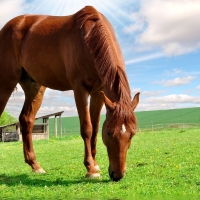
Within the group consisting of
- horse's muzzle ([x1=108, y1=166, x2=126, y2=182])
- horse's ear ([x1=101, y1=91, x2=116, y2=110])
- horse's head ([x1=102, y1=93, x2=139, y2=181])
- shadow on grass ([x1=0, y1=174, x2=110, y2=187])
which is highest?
horse's ear ([x1=101, y1=91, x2=116, y2=110])

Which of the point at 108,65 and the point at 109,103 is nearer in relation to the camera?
the point at 109,103

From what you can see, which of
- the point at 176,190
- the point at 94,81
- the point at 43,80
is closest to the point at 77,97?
the point at 94,81

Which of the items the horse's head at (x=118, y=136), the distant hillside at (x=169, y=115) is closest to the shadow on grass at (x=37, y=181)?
the horse's head at (x=118, y=136)

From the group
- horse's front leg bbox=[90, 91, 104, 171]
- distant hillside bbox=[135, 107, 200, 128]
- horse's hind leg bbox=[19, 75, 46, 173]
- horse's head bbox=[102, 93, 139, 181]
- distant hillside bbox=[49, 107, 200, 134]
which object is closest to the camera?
horse's head bbox=[102, 93, 139, 181]

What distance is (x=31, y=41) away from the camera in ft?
24.8

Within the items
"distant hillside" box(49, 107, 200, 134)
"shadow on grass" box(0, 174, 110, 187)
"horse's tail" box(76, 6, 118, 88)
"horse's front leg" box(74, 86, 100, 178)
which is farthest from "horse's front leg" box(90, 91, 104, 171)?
"distant hillside" box(49, 107, 200, 134)

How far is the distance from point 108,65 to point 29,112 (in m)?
3.15

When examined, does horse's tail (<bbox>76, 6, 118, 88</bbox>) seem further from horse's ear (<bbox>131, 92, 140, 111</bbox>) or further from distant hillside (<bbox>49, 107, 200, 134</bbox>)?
distant hillside (<bbox>49, 107, 200, 134</bbox>)

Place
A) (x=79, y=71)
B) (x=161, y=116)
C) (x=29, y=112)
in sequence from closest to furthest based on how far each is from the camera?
(x=79, y=71) < (x=29, y=112) < (x=161, y=116)

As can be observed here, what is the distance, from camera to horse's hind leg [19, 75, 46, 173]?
303 inches

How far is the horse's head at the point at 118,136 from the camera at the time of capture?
4.92 m

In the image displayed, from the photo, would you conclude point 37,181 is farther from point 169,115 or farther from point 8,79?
point 169,115

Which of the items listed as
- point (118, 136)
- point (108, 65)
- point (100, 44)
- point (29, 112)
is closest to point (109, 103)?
point (118, 136)

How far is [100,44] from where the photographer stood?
19.3ft
